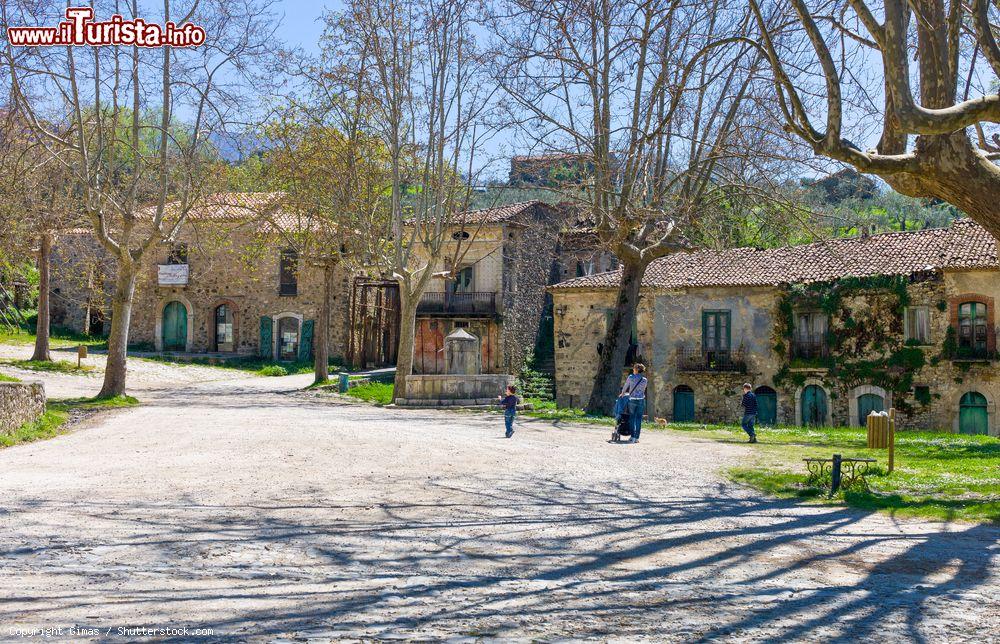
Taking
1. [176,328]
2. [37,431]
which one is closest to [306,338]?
[176,328]

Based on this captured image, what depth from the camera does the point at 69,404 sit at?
19.3 m

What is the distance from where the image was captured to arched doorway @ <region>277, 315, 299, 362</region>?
37688 millimetres

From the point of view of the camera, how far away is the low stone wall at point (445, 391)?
910 inches

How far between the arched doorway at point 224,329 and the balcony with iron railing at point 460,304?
7718 millimetres

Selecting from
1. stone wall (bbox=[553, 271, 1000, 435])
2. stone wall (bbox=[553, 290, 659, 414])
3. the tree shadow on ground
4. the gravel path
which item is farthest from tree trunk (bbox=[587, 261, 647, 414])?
the tree shadow on ground

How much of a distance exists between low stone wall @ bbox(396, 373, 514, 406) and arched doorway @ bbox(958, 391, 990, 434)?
46.3 feet

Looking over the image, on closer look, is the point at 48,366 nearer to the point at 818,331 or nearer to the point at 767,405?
the point at 767,405

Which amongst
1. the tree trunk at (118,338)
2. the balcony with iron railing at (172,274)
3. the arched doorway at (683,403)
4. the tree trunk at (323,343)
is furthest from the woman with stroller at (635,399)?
the balcony with iron railing at (172,274)

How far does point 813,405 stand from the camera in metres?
30.2

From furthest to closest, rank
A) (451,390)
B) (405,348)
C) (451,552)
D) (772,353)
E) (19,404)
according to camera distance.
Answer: (772,353) → (405,348) → (451,390) → (19,404) → (451,552)

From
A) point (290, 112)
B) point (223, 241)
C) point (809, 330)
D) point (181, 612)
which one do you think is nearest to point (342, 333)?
point (223, 241)

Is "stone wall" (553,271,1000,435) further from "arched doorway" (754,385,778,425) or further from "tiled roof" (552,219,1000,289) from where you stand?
"tiled roof" (552,219,1000,289)

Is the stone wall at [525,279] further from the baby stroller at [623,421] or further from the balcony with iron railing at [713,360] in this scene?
the baby stroller at [623,421]

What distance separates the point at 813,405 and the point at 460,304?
14612mm
